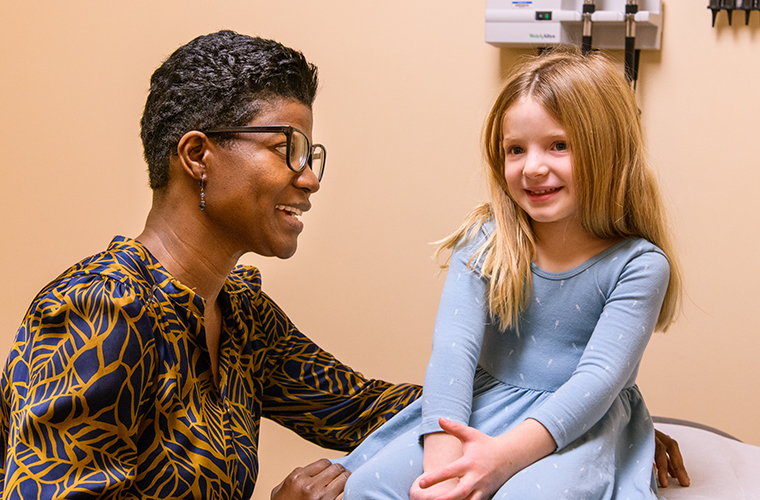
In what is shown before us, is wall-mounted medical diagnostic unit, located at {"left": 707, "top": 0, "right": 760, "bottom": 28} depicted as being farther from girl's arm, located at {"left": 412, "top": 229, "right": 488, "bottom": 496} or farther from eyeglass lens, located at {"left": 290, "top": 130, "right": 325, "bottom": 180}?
eyeglass lens, located at {"left": 290, "top": 130, "right": 325, "bottom": 180}

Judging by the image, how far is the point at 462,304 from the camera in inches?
49.0

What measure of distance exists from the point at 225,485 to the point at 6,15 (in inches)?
84.8

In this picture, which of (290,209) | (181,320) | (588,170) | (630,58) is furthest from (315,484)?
(630,58)

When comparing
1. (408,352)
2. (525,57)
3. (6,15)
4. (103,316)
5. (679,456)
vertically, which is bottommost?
(408,352)

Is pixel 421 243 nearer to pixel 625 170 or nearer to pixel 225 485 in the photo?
pixel 625 170

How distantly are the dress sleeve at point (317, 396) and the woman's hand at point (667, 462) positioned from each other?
46 centimetres

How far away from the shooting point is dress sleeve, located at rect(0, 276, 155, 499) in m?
0.95

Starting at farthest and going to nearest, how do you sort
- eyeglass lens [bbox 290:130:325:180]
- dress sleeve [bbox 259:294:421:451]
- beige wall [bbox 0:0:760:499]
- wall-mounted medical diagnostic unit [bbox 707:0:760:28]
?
beige wall [bbox 0:0:760:499], wall-mounted medical diagnostic unit [bbox 707:0:760:28], dress sleeve [bbox 259:294:421:451], eyeglass lens [bbox 290:130:325:180]

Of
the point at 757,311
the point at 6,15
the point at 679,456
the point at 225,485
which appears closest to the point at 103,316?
the point at 225,485

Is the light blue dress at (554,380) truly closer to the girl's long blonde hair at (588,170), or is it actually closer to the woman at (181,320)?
the girl's long blonde hair at (588,170)

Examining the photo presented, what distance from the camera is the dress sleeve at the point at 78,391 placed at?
3.13 feet

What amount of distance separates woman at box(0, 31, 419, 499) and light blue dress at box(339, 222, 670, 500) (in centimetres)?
Answer: 17

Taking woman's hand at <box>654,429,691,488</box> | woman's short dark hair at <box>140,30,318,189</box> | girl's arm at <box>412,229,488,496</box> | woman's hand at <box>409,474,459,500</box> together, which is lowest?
woman's hand at <box>654,429,691,488</box>

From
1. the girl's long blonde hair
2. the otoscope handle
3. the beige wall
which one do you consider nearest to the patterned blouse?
the girl's long blonde hair
